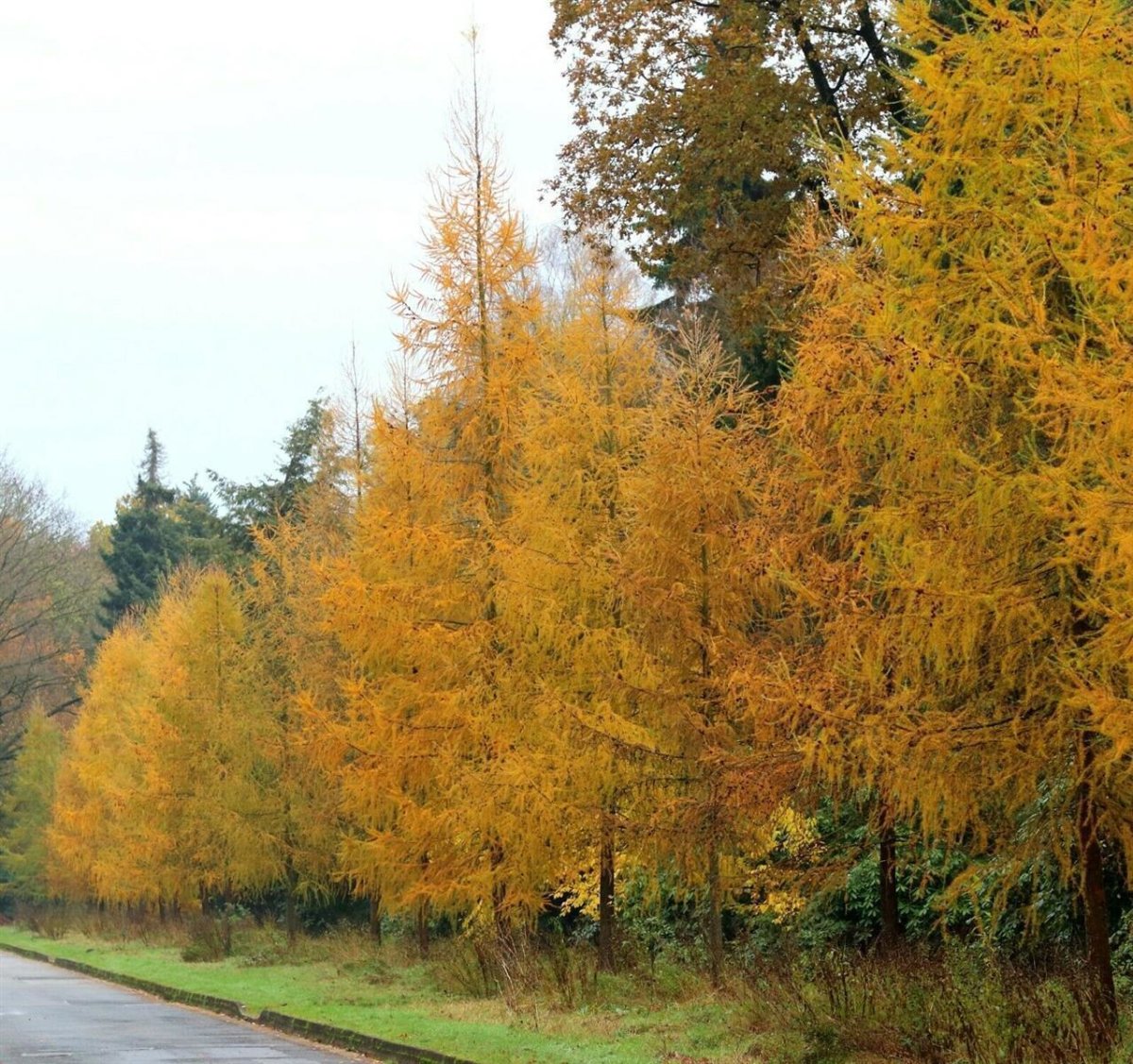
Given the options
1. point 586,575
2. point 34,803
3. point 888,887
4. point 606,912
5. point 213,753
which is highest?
point 586,575

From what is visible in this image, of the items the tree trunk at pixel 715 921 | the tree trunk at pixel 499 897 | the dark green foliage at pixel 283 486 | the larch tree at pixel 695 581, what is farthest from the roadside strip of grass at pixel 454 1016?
the dark green foliage at pixel 283 486

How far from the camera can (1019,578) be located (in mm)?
10484

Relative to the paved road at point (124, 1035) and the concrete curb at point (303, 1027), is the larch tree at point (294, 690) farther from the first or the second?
the paved road at point (124, 1035)

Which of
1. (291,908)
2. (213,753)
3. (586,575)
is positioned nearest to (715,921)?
(586,575)

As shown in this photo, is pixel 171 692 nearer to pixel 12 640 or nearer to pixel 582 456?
pixel 582 456

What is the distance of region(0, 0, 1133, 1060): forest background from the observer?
1043cm

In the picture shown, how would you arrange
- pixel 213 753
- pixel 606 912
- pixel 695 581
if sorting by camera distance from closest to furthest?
A: pixel 695 581
pixel 606 912
pixel 213 753

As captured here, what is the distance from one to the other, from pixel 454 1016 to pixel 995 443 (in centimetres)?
1055

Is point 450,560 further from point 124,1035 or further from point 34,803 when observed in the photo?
point 34,803

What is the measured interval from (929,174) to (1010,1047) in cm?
612

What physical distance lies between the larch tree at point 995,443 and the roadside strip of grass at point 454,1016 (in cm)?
369

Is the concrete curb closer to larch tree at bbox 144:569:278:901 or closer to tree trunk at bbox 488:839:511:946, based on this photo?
tree trunk at bbox 488:839:511:946

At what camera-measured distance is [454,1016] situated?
18031 mm

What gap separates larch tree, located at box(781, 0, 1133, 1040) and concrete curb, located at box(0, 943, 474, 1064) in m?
5.41
